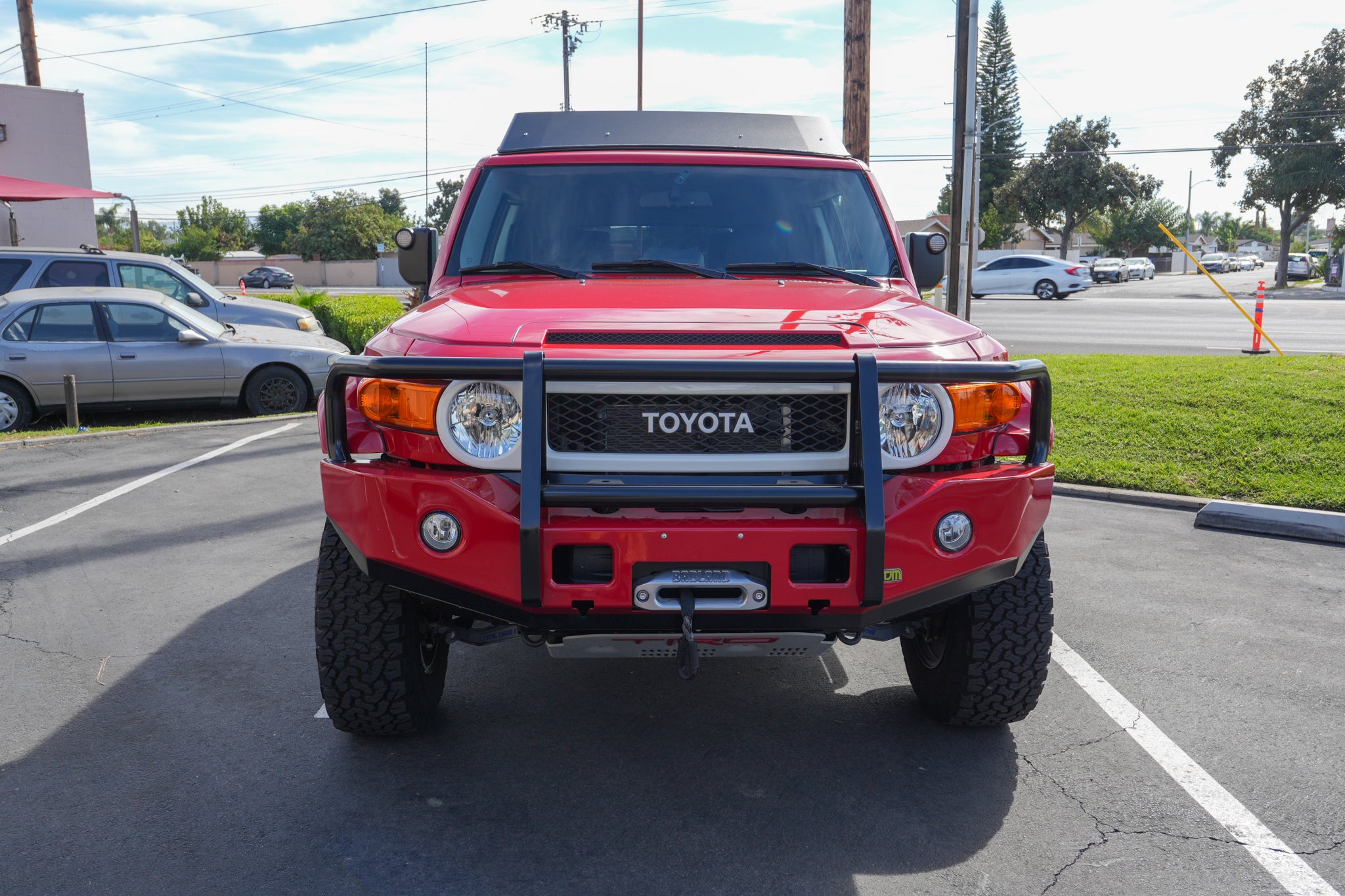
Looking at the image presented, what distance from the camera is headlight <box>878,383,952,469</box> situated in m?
3.02

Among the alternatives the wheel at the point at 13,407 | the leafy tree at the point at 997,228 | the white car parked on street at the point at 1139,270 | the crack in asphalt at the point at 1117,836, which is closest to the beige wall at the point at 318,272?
the leafy tree at the point at 997,228

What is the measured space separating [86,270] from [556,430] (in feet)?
39.4

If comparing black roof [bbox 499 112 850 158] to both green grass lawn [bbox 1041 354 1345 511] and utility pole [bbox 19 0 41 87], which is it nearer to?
green grass lawn [bbox 1041 354 1345 511]

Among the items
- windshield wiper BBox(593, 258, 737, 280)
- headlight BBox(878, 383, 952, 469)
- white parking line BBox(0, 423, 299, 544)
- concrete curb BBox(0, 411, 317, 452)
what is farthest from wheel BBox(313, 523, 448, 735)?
concrete curb BBox(0, 411, 317, 452)

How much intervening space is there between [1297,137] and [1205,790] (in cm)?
4853

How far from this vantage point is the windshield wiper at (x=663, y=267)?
4.04 m

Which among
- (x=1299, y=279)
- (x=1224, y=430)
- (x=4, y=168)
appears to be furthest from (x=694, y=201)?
(x=1299, y=279)

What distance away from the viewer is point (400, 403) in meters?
3.03

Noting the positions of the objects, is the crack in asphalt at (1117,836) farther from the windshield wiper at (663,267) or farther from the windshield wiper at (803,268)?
the windshield wiper at (663,267)

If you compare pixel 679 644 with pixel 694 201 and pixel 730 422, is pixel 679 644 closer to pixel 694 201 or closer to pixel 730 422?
pixel 730 422

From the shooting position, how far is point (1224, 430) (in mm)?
8594

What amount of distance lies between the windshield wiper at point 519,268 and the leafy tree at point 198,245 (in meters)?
90.0

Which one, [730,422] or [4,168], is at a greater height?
[4,168]

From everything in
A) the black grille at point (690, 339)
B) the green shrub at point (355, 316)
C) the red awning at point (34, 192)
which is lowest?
the green shrub at point (355, 316)
